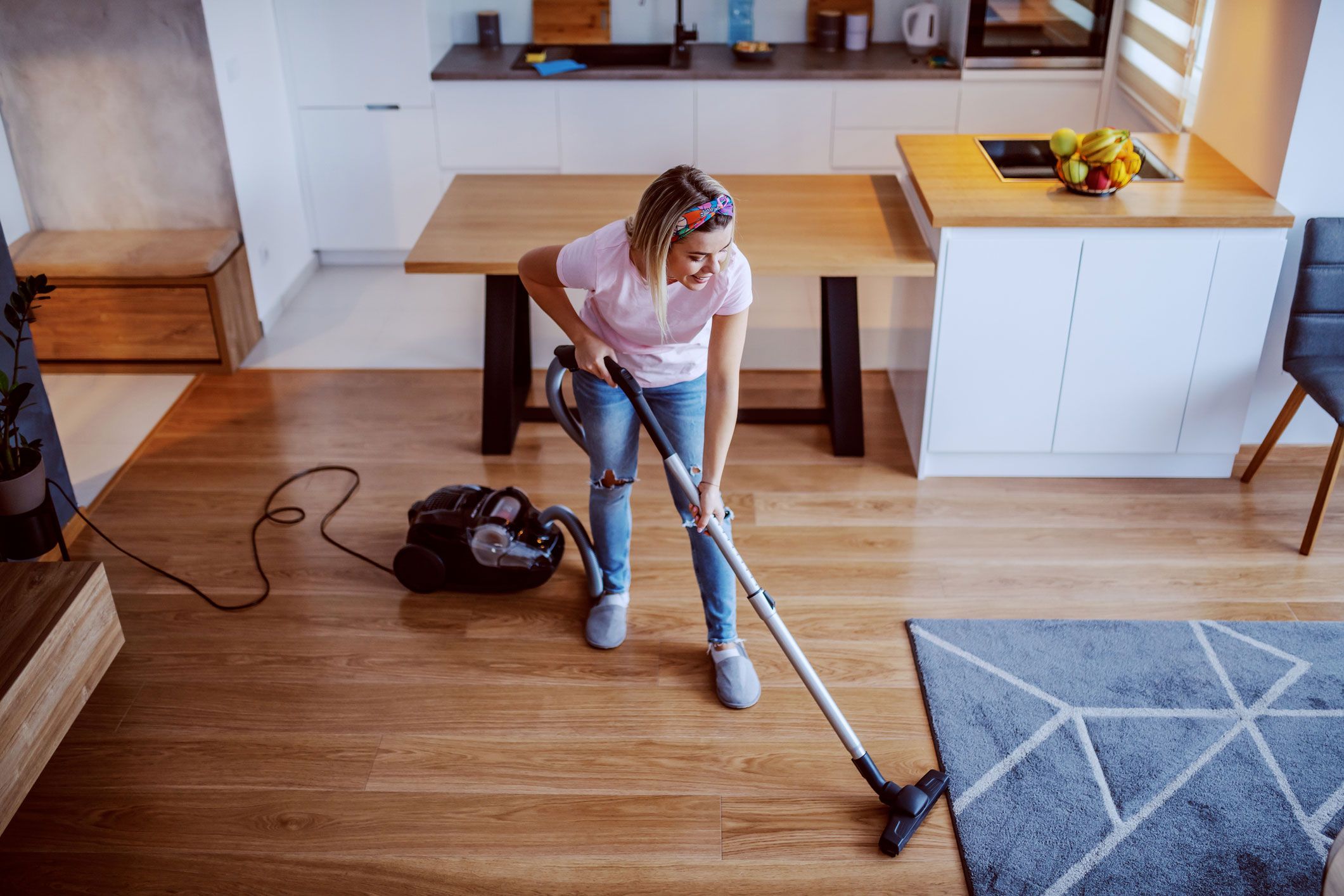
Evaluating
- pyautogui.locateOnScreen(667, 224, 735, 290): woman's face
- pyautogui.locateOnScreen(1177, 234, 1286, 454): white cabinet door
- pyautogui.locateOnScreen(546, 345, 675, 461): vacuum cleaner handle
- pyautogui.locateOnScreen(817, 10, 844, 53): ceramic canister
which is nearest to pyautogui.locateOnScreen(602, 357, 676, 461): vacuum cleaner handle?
pyautogui.locateOnScreen(546, 345, 675, 461): vacuum cleaner handle

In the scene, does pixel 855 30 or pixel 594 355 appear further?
pixel 855 30

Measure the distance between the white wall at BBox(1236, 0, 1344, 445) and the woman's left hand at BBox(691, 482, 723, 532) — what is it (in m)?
1.86

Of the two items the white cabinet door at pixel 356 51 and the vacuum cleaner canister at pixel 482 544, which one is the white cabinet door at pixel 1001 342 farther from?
the white cabinet door at pixel 356 51

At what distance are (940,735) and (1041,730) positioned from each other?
0.21 metres

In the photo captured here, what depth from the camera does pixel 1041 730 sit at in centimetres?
231

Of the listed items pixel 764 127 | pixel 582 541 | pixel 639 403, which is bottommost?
pixel 582 541

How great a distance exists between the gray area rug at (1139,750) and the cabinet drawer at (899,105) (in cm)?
247

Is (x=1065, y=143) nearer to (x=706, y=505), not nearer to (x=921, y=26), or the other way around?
(x=706, y=505)

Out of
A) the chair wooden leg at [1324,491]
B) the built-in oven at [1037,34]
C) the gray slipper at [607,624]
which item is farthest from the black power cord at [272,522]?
the built-in oven at [1037,34]

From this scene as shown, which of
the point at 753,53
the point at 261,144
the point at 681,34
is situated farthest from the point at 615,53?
the point at 261,144

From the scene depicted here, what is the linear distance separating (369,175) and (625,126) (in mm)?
1042

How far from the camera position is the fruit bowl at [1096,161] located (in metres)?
2.85

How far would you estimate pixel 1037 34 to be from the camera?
14.1 ft

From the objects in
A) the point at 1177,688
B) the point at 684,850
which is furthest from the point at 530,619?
the point at 1177,688
